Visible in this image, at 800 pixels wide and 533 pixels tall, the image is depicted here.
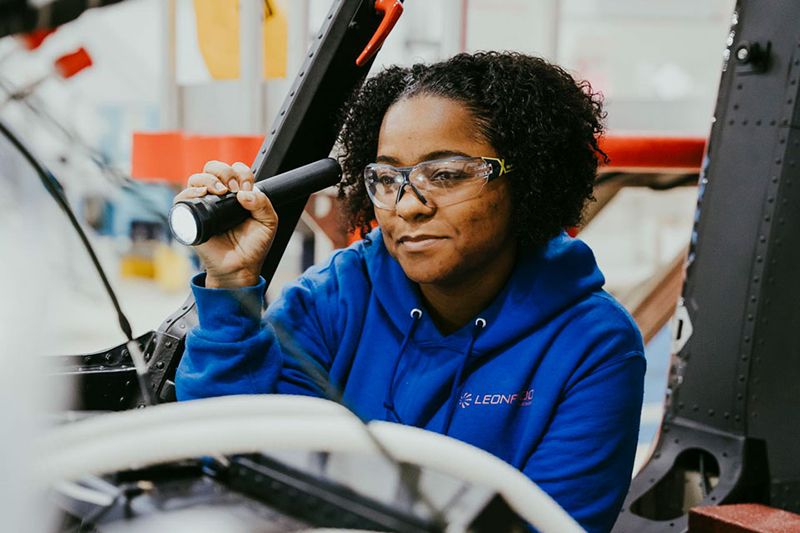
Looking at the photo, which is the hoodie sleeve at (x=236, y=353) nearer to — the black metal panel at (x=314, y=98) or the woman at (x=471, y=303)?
the woman at (x=471, y=303)

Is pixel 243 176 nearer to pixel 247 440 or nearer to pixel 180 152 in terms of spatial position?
pixel 247 440

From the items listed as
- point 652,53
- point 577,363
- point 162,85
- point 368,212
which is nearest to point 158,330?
point 368,212

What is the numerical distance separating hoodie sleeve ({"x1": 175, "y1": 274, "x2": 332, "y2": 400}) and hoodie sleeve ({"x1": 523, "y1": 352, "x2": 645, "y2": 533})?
0.40m

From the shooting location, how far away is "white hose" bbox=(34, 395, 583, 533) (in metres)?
0.57

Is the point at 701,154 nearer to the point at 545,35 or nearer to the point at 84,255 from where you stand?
the point at 545,35

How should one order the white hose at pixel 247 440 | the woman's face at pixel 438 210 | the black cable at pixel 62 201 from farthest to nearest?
the woman's face at pixel 438 210 → the black cable at pixel 62 201 → the white hose at pixel 247 440

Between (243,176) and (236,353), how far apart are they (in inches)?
11.1

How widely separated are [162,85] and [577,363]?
12.2 ft

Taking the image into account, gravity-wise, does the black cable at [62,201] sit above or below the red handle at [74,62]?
below

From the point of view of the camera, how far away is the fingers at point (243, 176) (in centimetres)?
127

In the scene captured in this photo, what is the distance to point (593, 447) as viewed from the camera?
1.30m

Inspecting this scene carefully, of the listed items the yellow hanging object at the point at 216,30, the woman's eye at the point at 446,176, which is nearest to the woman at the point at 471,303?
the woman's eye at the point at 446,176

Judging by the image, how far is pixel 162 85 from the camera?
4.48 m

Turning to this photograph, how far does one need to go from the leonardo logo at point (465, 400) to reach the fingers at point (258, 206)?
437mm
